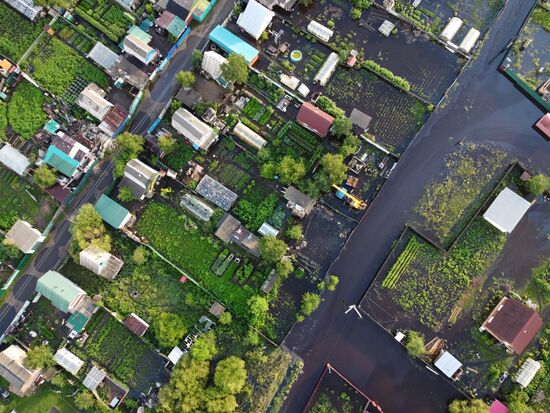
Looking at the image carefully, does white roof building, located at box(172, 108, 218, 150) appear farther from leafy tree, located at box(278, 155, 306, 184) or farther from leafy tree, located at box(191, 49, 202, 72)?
leafy tree, located at box(278, 155, 306, 184)

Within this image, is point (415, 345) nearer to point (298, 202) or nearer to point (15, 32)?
point (298, 202)

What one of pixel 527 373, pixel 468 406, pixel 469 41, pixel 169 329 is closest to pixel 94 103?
pixel 169 329

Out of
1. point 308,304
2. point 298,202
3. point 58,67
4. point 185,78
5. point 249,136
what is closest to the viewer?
point 308,304

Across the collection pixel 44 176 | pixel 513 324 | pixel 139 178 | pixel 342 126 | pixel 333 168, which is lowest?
pixel 44 176

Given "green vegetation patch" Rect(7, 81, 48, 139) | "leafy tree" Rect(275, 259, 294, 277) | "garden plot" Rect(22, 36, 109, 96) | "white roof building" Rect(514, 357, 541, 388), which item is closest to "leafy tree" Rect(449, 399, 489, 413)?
"white roof building" Rect(514, 357, 541, 388)

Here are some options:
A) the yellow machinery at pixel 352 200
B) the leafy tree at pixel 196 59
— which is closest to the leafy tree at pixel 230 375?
the yellow machinery at pixel 352 200

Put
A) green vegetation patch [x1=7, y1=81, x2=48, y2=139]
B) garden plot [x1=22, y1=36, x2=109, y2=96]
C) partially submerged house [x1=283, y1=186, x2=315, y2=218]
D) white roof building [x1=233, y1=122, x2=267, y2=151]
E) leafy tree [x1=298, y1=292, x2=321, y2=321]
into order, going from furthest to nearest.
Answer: garden plot [x1=22, y1=36, x2=109, y2=96] → green vegetation patch [x1=7, y1=81, x2=48, y2=139] → white roof building [x1=233, y1=122, x2=267, y2=151] → partially submerged house [x1=283, y1=186, x2=315, y2=218] → leafy tree [x1=298, y1=292, x2=321, y2=321]
